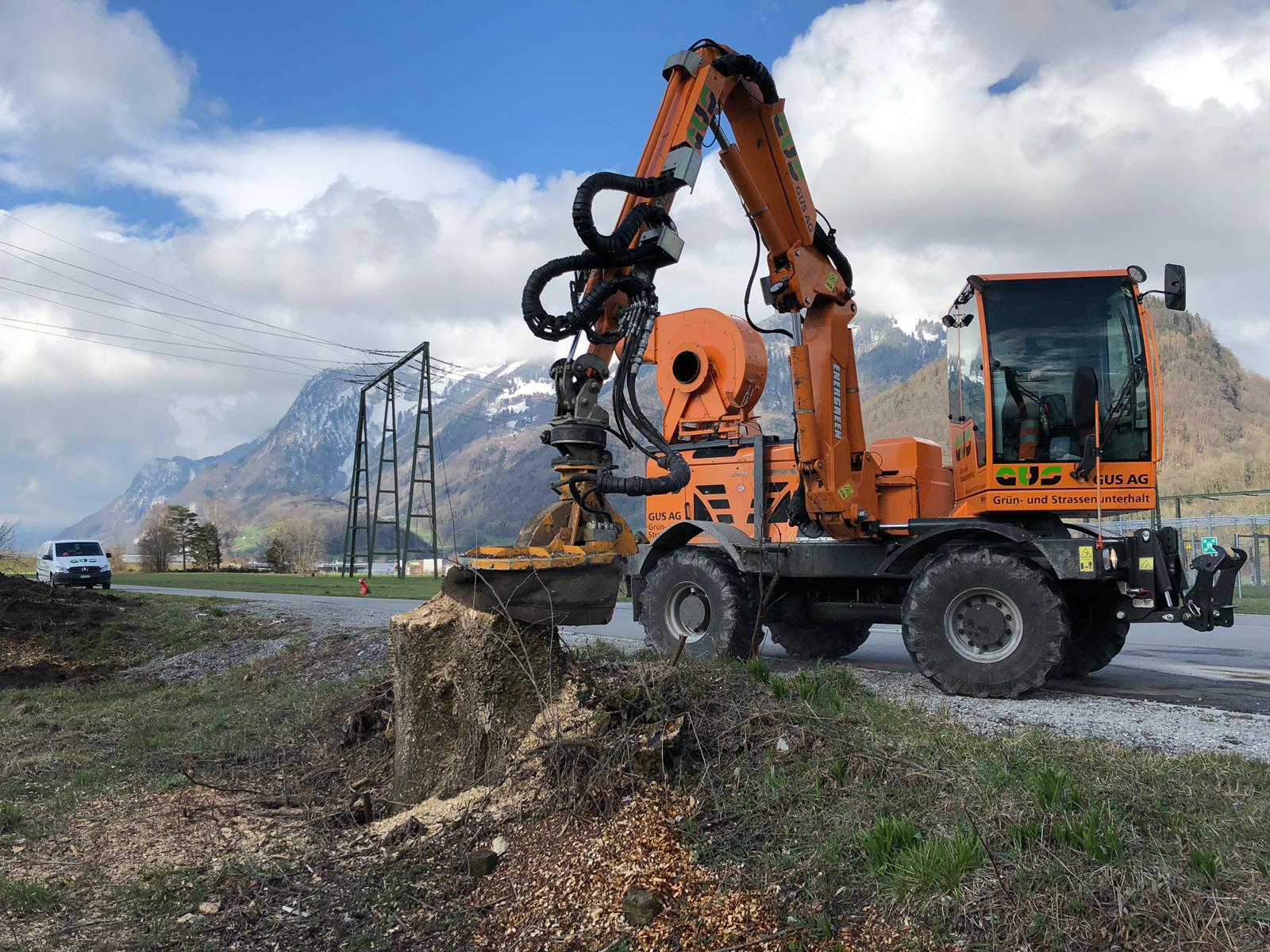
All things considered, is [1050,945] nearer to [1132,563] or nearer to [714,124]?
[1132,563]

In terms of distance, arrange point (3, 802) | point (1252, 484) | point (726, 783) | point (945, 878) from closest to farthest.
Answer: point (945, 878) → point (726, 783) → point (3, 802) → point (1252, 484)

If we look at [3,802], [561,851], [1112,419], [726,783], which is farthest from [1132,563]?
[3,802]

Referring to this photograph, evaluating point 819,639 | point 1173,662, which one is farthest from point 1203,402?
point 819,639

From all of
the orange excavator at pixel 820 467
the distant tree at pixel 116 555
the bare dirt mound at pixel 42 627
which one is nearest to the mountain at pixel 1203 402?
the distant tree at pixel 116 555

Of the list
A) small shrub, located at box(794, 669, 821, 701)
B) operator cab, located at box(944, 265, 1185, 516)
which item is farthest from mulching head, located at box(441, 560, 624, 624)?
operator cab, located at box(944, 265, 1185, 516)

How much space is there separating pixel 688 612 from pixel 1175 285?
502cm

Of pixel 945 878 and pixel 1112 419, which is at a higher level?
pixel 1112 419

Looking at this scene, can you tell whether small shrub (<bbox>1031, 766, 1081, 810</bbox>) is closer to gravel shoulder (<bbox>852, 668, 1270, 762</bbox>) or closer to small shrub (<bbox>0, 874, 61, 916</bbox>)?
gravel shoulder (<bbox>852, 668, 1270, 762</bbox>)

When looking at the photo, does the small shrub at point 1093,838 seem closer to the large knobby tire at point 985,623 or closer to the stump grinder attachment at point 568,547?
the stump grinder attachment at point 568,547

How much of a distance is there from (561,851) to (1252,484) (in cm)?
5048

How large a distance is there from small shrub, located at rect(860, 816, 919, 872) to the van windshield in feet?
102

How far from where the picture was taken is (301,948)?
3658 millimetres

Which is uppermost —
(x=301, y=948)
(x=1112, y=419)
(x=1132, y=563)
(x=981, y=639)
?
(x=1112, y=419)

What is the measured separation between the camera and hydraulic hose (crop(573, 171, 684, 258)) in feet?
17.7
